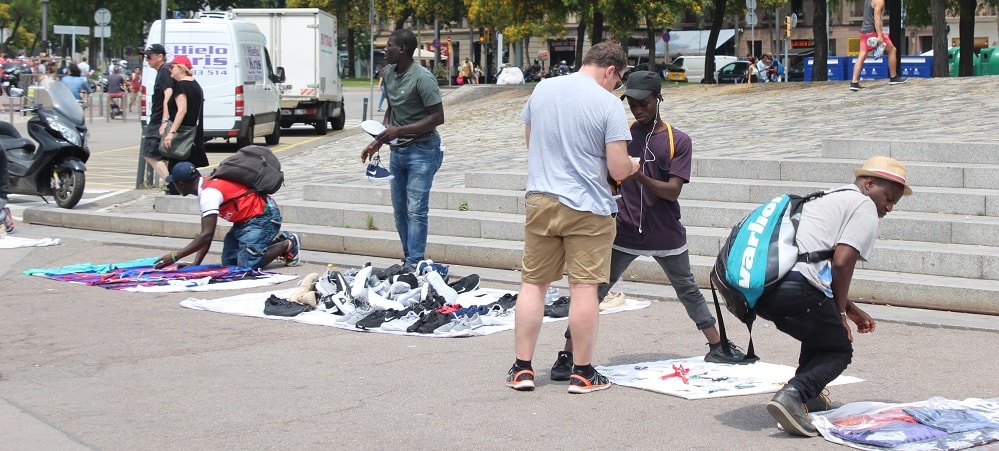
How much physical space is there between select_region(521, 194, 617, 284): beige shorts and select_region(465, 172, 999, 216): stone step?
347 cm

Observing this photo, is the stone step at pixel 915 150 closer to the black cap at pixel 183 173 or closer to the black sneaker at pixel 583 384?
the black sneaker at pixel 583 384

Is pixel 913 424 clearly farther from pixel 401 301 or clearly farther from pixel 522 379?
pixel 401 301

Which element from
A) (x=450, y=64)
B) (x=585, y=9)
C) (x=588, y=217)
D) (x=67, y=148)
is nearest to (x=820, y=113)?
(x=67, y=148)

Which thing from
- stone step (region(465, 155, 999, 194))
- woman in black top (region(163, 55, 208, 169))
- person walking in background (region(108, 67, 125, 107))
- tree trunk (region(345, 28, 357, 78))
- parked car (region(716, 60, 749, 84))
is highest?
tree trunk (region(345, 28, 357, 78))

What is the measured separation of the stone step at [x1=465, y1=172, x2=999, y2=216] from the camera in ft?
30.1

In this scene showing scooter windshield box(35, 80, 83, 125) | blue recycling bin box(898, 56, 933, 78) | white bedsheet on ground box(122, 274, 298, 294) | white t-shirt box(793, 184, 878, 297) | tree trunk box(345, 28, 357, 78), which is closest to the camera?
white t-shirt box(793, 184, 878, 297)

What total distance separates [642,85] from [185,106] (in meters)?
7.63

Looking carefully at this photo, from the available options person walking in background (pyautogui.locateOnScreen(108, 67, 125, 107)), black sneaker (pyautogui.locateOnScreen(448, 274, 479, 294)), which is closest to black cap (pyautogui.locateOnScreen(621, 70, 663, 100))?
black sneaker (pyautogui.locateOnScreen(448, 274, 479, 294))

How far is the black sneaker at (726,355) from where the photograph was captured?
6.21m

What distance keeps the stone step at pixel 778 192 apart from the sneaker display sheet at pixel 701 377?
280cm

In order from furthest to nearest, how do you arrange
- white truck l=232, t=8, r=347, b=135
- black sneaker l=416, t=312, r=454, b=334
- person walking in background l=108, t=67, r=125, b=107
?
person walking in background l=108, t=67, r=125, b=107, white truck l=232, t=8, r=347, b=135, black sneaker l=416, t=312, r=454, b=334

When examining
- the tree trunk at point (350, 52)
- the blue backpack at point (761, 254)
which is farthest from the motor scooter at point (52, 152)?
the tree trunk at point (350, 52)

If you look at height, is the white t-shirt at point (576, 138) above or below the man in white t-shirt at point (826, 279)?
above

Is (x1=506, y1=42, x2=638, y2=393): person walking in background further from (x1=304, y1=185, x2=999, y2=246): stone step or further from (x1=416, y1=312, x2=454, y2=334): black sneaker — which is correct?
(x1=304, y1=185, x2=999, y2=246): stone step
